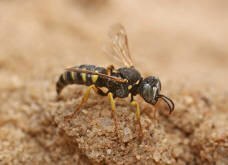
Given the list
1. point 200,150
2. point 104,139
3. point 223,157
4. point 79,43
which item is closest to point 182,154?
point 200,150

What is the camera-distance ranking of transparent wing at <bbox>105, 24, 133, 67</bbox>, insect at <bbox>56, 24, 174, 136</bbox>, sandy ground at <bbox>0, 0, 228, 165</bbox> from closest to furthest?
sandy ground at <bbox>0, 0, 228, 165</bbox>
insect at <bbox>56, 24, 174, 136</bbox>
transparent wing at <bbox>105, 24, 133, 67</bbox>

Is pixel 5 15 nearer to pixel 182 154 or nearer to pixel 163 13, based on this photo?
pixel 163 13

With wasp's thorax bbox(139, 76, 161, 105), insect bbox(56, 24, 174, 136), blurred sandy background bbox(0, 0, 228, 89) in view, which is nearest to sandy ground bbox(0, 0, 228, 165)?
blurred sandy background bbox(0, 0, 228, 89)

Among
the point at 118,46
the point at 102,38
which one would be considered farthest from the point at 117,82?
the point at 102,38

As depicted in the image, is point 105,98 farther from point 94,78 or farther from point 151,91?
point 151,91

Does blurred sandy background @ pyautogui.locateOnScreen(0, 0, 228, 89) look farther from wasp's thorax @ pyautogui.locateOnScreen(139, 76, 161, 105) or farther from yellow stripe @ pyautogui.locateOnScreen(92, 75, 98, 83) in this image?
wasp's thorax @ pyautogui.locateOnScreen(139, 76, 161, 105)

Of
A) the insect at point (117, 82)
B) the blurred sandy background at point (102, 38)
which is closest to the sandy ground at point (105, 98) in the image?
the blurred sandy background at point (102, 38)
